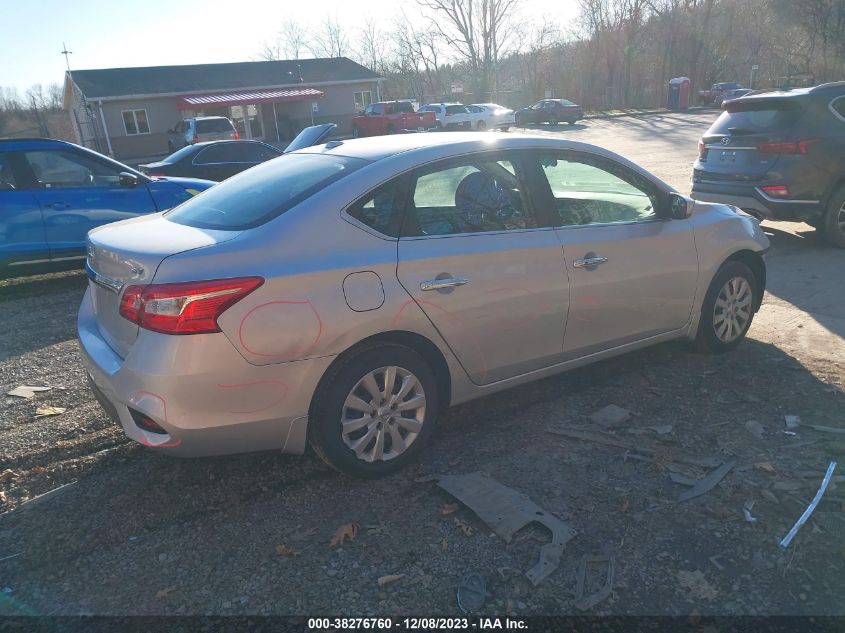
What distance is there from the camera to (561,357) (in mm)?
4035

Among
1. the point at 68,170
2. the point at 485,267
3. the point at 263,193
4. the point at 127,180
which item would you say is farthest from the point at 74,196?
the point at 485,267

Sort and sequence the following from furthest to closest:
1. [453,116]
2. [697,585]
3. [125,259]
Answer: [453,116] → [125,259] → [697,585]

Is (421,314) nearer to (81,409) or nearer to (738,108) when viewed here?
(81,409)

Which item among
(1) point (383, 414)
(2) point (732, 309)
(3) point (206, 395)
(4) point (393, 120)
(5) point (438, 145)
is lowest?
(4) point (393, 120)

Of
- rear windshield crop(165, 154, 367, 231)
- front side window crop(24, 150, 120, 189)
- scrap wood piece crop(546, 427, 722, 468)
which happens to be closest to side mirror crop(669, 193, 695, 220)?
scrap wood piece crop(546, 427, 722, 468)

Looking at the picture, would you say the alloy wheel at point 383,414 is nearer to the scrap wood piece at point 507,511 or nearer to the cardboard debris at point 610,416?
the scrap wood piece at point 507,511

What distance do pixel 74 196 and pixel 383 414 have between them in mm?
5900

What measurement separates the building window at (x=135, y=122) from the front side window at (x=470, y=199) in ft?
125

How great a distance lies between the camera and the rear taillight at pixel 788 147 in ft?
24.8

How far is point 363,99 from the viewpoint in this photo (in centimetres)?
4484

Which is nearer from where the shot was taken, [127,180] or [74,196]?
[74,196]

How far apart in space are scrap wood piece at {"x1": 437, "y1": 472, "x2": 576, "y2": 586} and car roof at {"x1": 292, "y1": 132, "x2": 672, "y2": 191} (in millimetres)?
1740

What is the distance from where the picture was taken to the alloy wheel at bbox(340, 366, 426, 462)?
3.26m

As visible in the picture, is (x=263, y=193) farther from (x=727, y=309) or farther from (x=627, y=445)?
(x=727, y=309)
